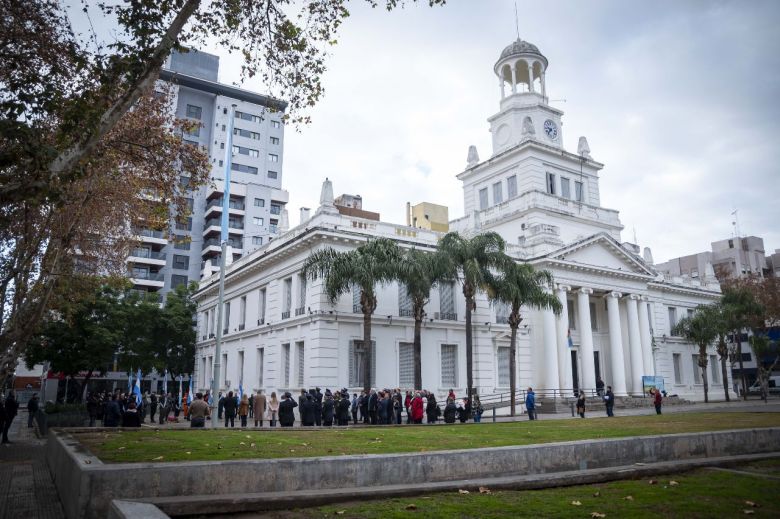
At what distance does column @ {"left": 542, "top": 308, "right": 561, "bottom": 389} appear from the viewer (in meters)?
34.7

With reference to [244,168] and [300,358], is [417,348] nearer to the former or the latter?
[300,358]

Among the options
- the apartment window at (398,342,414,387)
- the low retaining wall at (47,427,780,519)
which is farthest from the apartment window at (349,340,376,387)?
the low retaining wall at (47,427,780,519)

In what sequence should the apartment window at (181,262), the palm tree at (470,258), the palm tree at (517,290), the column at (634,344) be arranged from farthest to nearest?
the apartment window at (181,262) → the column at (634,344) → the palm tree at (517,290) → the palm tree at (470,258)

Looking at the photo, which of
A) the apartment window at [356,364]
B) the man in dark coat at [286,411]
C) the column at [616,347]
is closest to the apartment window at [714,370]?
the column at [616,347]

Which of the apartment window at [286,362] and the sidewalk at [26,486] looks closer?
the sidewalk at [26,486]

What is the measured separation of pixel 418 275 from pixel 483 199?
22137 millimetres

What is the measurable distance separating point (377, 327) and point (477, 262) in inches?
248

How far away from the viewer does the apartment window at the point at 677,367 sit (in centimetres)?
4675

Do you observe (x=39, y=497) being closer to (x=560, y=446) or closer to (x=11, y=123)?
(x=11, y=123)

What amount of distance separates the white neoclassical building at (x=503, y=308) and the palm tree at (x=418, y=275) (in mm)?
3254

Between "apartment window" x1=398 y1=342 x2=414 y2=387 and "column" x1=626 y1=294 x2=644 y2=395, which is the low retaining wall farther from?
"column" x1=626 y1=294 x2=644 y2=395

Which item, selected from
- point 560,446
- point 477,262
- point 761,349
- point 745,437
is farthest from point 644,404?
point 560,446

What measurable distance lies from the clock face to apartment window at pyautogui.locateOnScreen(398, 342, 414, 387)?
22.9 metres

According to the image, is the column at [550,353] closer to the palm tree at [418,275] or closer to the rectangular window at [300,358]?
the palm tree at [418,275]
